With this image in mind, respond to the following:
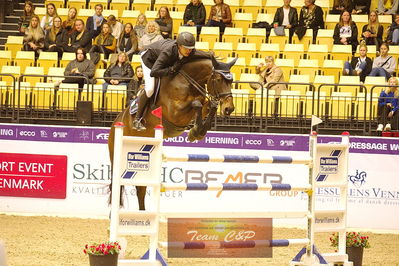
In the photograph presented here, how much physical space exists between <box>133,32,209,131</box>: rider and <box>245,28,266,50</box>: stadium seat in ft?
21.9

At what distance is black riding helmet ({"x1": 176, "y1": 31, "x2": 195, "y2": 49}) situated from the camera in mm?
10086

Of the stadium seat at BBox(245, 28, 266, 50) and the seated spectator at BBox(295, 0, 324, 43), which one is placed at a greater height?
the seated spectator at BBox(295, 0, 324, 43)

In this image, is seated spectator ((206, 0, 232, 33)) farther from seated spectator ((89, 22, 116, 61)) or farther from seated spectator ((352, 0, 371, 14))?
seated spectator ((352, 0, 371, 14))

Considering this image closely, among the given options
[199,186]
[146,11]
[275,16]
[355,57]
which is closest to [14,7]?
[146,11]

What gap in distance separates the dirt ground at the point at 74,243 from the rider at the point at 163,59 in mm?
1904

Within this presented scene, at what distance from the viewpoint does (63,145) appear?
1459 cm

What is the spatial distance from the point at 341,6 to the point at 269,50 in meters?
2.40

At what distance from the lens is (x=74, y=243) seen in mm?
11578

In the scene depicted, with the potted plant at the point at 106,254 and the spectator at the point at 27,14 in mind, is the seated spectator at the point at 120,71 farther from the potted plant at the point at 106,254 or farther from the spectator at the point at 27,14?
the potted plant at the point at 106,254

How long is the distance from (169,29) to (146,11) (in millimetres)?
1284

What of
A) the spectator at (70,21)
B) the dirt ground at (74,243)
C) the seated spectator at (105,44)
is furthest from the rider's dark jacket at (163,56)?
the spectator at (70,21)

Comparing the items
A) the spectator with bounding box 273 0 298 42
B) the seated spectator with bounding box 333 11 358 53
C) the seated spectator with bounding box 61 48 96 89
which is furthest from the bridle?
the spectator with bounding box 273 0 298 42

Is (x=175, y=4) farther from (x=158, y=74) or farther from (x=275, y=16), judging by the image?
(x=158, y=74)

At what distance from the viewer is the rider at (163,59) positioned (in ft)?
33.5
